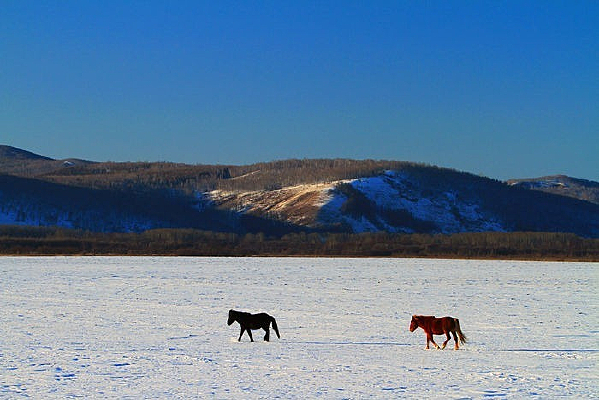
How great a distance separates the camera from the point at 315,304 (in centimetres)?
2531

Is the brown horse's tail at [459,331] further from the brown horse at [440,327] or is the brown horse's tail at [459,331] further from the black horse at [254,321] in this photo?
the black horse at [254,321]

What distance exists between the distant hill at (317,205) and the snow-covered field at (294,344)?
116676 millimetres

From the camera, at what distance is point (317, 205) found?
6191 inches

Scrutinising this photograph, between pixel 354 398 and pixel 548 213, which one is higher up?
pixel 548 213

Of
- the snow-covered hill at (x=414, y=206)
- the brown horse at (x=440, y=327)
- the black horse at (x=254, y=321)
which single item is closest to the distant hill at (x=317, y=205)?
the snow-covered hill at (x=414, y=206)

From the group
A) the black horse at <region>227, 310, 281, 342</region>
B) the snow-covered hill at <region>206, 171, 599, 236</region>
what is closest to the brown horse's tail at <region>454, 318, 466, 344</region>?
the black horse at <region>227, 310, 281, 342</region>

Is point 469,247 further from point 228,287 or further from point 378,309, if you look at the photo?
point 378,309

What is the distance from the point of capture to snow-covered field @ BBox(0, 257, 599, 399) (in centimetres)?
1226

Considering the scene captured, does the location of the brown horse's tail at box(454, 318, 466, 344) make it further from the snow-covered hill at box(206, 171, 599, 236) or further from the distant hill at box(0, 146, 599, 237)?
the snow-covered hill at box(206, 171, 599, 236)

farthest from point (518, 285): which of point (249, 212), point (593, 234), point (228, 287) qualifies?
point (593, 234)

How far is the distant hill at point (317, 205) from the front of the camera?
491 feet

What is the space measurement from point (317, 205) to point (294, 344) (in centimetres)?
14075

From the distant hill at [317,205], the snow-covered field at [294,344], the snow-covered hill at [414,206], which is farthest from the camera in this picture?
the snow-covered hill at [414,206]

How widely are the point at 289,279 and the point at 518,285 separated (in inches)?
423
